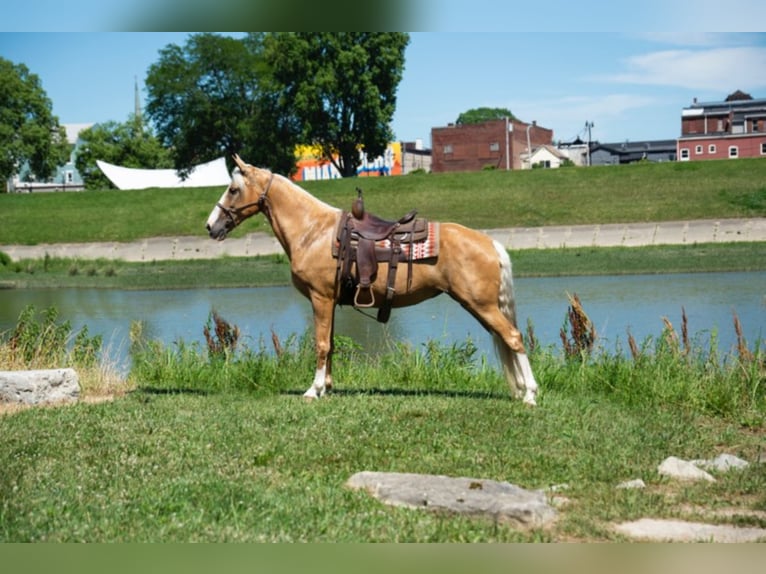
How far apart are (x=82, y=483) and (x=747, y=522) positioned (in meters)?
4.36

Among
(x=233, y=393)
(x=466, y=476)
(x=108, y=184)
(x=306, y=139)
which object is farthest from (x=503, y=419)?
(x=108, y=184)

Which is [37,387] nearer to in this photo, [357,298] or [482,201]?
[357,298]

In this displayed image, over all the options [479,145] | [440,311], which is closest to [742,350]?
[440,311]

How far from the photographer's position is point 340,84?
68.2 m

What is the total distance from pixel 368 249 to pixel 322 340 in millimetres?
1161

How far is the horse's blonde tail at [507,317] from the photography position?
10.1 meters

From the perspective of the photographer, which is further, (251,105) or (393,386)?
(251,105)

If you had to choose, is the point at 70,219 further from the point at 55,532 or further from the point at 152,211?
the point at 55,532

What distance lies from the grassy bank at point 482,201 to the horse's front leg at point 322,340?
35312 mm

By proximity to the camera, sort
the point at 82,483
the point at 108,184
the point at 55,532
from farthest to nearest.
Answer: the point at 108,184 → the point at 82,483 → the point at 55,532

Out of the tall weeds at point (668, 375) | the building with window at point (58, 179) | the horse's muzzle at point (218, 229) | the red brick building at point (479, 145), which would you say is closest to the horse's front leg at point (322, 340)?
the horse's muzzle at point (218, 229)

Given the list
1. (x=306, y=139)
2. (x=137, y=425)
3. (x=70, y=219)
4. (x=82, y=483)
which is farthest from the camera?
(x=306, y=139)

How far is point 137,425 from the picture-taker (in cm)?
905

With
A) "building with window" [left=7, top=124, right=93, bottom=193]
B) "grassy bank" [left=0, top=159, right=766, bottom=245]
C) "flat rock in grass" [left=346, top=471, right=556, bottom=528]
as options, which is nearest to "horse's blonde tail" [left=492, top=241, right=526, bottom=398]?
"flat rock in grass" [left=346, top=471, right=556, bottom=528]
